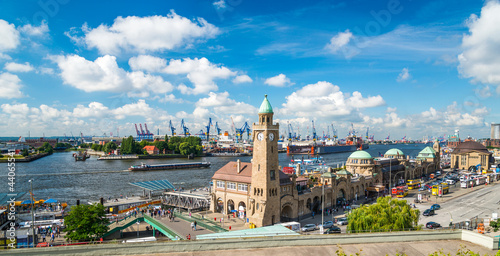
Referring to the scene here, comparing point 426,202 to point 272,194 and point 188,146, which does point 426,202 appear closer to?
point 272,194

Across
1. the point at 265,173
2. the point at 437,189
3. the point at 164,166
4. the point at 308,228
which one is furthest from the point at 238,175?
the point at 164,166

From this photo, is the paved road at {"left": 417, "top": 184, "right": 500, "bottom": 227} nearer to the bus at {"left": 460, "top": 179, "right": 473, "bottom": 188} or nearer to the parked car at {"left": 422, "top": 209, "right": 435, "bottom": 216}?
Result: the parked car at {"left": 422, "top": 209, "right": 435, "bottom": 216}

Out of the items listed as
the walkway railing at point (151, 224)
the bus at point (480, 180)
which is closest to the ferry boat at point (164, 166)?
the walkway railing at point (151, 224)

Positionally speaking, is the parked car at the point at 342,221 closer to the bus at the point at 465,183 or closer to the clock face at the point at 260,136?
the clock face at the point at 260,136

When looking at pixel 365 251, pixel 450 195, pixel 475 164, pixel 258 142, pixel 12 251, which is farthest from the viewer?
pixel 475 164

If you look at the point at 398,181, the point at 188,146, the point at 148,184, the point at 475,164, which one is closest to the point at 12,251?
the point at 148,184

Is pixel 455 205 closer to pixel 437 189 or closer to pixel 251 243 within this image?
pixel 437 189
